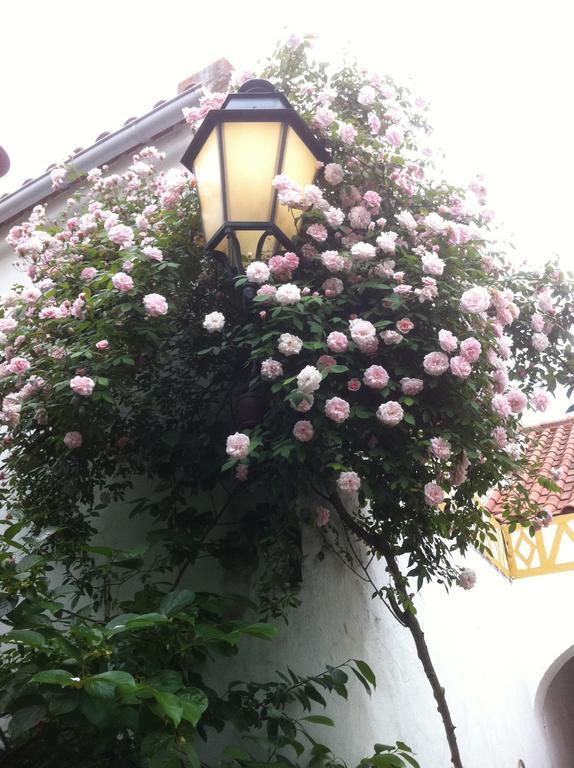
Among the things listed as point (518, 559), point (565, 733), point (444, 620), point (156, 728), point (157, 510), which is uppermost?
point (157, 510)

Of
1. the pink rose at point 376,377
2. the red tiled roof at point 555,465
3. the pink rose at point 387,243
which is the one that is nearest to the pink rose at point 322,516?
the pink rose at point 376,377

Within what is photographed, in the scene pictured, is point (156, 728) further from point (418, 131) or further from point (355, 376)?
point (418, 131)

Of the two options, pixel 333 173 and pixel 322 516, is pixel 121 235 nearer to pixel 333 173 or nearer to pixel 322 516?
pixel 333 173

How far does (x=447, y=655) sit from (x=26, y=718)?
357cm

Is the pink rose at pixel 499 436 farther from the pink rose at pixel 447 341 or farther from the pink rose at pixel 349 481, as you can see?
the pink rose at pixel 349 481

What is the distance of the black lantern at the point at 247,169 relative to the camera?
2914mm

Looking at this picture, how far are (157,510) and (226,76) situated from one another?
287 cm

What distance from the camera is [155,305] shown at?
2.93 metres

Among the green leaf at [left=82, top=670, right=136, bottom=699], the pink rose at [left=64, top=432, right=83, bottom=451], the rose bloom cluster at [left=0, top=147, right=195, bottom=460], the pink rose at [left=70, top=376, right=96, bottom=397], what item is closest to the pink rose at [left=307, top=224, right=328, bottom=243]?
the rose bloom cluster at [left=0, top=147, right=195, bottom=460]

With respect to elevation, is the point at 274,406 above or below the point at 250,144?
below

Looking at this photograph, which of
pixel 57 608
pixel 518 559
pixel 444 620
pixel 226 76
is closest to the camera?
pixel 57 608

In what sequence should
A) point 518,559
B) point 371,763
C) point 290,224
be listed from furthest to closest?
point 518,559
point 290,224
point 371,763

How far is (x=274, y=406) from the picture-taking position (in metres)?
2.89

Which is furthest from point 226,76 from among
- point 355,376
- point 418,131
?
point 355,376
